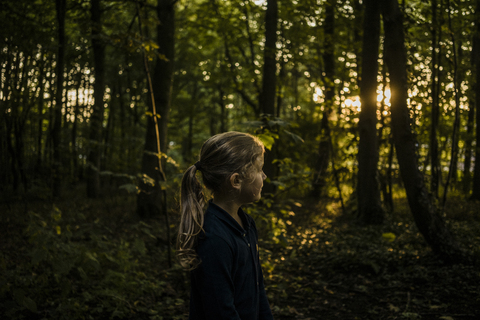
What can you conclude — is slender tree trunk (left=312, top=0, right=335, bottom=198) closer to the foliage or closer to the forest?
the forest

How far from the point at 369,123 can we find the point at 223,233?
7897 mm

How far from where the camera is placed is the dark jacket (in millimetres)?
1633

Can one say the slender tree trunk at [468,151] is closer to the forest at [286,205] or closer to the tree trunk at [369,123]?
the forest at [286,205]

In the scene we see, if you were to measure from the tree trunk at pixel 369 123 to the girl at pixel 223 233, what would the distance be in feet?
24.6

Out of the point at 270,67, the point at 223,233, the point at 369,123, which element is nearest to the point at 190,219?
the point at 223,233

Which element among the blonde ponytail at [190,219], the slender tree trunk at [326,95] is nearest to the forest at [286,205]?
the slender tree trunk at [326,95]

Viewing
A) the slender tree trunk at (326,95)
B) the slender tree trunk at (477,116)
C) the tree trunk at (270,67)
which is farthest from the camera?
the slender tree trunk at (326,95)

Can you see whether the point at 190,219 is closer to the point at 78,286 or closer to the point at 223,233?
the point at 223,233

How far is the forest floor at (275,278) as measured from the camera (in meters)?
4.15

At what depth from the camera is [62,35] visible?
1035 cm

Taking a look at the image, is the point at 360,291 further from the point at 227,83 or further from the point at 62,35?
the point at 227,83

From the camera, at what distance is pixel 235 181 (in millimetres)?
1916

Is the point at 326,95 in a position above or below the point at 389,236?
above

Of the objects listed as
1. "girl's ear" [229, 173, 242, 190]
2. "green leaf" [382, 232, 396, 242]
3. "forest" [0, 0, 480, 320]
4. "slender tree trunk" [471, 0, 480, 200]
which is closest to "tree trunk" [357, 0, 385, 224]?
"forest" [0, 0, 480, 320]
